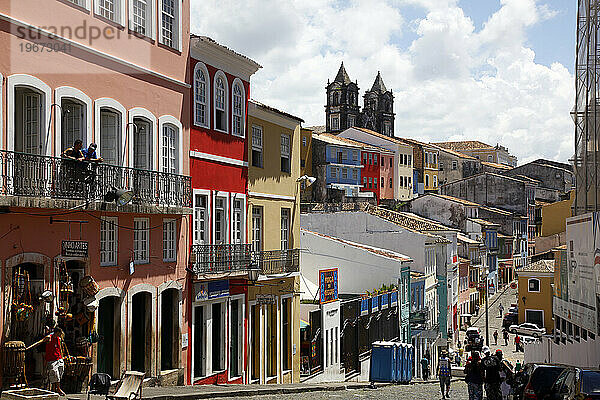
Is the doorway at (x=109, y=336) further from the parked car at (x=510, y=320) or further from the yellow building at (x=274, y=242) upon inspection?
the parked car at (x=510, y=320)

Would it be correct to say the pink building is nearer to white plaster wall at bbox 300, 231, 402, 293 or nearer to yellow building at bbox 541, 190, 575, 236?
white plaster wall at bbox 300, 231, 402, 293

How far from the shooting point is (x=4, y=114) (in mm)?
16500

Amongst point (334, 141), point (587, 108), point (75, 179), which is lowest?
point (75, 179)

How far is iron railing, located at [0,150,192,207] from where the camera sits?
637 inches

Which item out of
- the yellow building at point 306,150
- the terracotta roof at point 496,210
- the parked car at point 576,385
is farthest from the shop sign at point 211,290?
the terracotta roof at point 496,210

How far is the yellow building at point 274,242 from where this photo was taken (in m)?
27.7

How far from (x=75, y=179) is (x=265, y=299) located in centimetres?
1163

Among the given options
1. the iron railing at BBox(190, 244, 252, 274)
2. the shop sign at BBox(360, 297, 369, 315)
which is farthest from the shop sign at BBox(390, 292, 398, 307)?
the iron railing at BBox(190, 244, 252, 274)

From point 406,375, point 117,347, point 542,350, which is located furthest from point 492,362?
point 406,375

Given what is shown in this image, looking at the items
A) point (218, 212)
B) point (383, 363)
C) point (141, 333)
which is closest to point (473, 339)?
point (383, 363)

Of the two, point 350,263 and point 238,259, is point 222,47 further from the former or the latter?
point 350,263

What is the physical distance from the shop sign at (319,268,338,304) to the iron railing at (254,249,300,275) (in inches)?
174

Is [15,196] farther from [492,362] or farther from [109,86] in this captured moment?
[492,362]

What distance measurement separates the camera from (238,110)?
2667 centimetres
